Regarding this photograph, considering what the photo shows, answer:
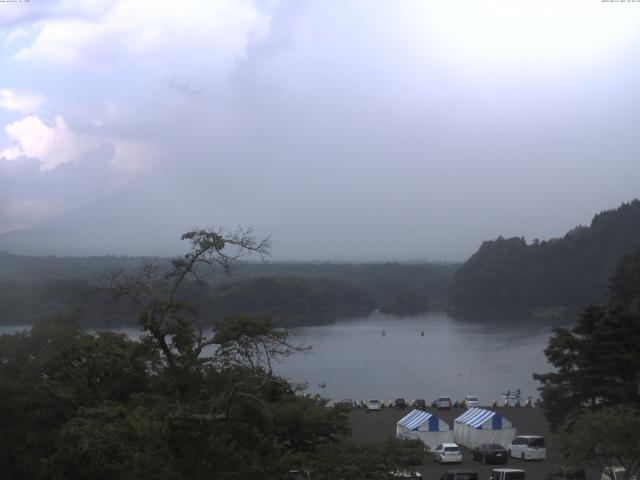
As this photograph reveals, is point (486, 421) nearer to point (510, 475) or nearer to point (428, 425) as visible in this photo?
point (428, 425)

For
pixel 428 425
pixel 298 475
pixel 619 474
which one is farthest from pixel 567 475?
pixel 298 475

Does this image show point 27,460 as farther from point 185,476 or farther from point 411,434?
point 411,434

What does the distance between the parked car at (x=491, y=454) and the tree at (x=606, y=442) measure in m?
3.98

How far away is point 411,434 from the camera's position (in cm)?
1338

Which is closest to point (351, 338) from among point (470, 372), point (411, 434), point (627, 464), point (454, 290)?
point (470, 372)

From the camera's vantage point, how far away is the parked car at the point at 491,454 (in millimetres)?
11807

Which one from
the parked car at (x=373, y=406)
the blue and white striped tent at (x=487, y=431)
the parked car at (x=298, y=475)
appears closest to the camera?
the parked car at (x=298, y=475)

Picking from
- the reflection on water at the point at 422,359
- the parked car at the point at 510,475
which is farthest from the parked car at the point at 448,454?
the reflection on water at the point at 422,359

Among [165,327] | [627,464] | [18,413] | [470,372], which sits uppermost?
[165,327]

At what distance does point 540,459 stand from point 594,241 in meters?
46.1

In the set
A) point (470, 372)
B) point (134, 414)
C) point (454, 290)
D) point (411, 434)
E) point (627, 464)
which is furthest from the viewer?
point (454, 290)

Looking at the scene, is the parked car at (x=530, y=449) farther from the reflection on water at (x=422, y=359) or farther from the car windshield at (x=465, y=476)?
the reflection on water at (x=422, y=359)

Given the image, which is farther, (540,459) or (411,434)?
(411,434)

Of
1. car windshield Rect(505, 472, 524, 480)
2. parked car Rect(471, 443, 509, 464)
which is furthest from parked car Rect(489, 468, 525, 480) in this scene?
parked car Rect(471, 443, 509, 464)
